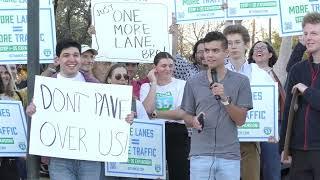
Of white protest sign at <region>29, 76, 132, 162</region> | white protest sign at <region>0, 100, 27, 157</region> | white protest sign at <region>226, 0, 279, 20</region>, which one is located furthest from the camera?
white protest sign at <region>226, 0, 279, 20</region>

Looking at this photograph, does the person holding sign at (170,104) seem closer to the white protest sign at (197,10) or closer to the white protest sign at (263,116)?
the white protest sign at (263,116)

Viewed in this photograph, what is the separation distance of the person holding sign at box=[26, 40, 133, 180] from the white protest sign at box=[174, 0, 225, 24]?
8.75ft

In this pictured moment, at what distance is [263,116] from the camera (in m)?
7.27

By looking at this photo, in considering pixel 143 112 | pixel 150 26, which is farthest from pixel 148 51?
pixel 143 112

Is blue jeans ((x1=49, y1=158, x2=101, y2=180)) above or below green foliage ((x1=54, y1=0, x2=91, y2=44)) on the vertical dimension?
below

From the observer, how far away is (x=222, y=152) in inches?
224

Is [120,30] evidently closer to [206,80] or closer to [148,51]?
[148,51]

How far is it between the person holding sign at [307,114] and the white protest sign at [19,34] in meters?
3.06

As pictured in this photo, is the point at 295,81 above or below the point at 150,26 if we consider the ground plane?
below

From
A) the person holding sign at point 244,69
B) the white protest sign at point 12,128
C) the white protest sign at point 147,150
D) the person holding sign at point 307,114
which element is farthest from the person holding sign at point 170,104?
the person holding sign at point 307,114

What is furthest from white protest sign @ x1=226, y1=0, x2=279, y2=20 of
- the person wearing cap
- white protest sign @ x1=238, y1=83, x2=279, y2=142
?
the person wearing cap

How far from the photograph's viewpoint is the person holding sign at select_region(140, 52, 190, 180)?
7425mm

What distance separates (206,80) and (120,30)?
296 cm

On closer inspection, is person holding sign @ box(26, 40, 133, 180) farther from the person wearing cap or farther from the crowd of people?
the person wearing cap
